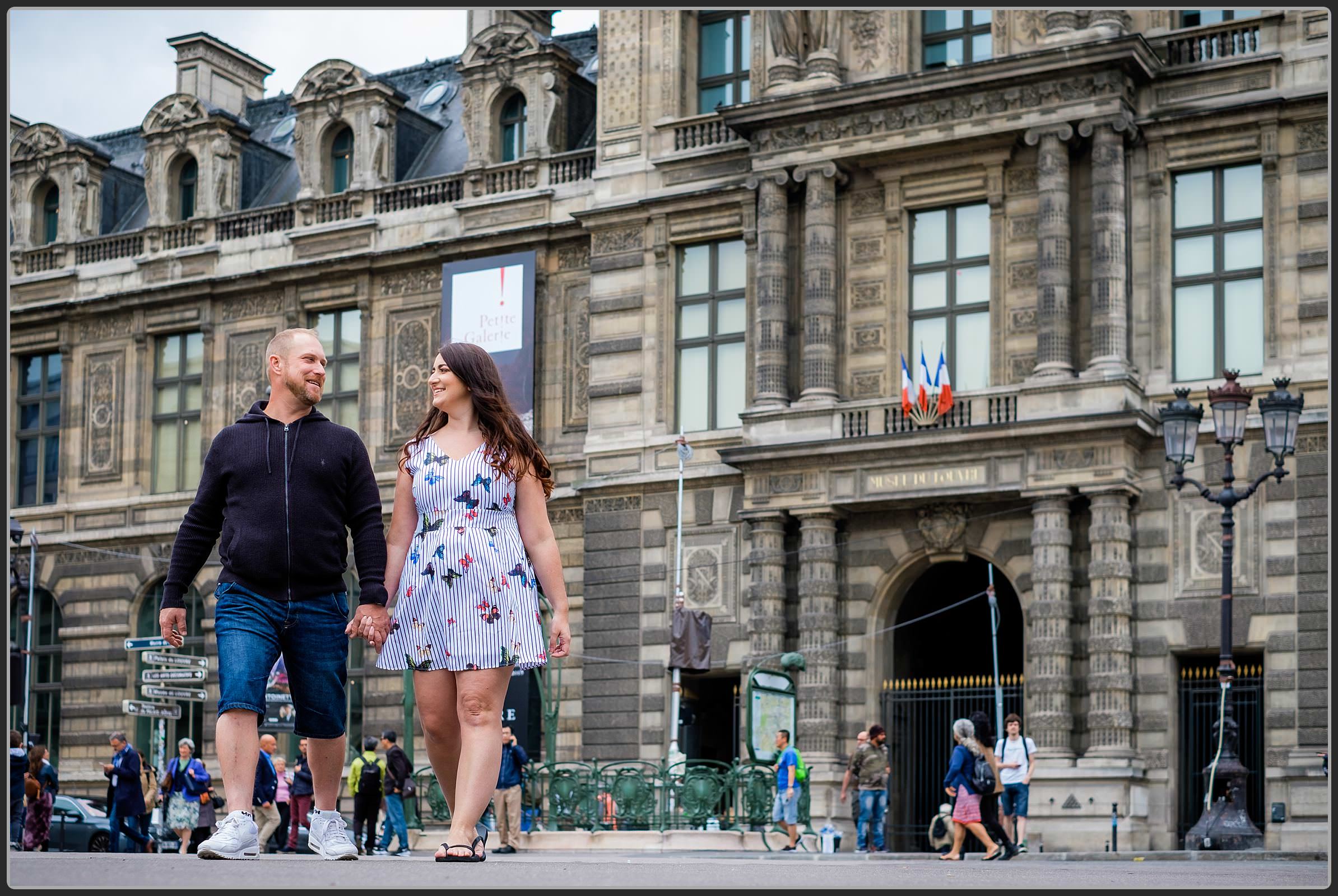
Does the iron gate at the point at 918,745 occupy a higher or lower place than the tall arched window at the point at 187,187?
lower

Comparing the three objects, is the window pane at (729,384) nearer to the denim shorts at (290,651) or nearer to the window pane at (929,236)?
the window pane at (929,236)

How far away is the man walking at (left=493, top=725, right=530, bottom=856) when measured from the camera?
24766 mm

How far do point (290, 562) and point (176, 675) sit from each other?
20.4 meters

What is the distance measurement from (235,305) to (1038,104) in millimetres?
17854

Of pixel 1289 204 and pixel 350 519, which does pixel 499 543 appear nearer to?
pixel 350 519

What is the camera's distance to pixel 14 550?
1608 inches

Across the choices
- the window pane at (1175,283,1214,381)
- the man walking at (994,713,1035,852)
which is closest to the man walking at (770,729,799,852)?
the man walking at (994,713,1035,852)

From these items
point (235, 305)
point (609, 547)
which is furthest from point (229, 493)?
point (235, 305)

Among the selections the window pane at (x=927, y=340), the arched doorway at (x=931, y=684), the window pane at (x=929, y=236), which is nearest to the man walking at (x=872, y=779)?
the arched doorway at (x=931, y=684)

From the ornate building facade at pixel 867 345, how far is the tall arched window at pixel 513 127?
0.10m

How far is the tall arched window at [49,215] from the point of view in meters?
45.4

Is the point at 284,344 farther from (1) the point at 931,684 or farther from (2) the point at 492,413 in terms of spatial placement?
(1) the point at 931,684

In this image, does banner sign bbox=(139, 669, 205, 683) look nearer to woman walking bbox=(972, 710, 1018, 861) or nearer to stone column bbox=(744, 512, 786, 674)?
stone column bbox=(744, 512, 786, 674)

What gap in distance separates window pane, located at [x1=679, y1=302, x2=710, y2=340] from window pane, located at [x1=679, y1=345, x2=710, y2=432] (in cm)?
24
